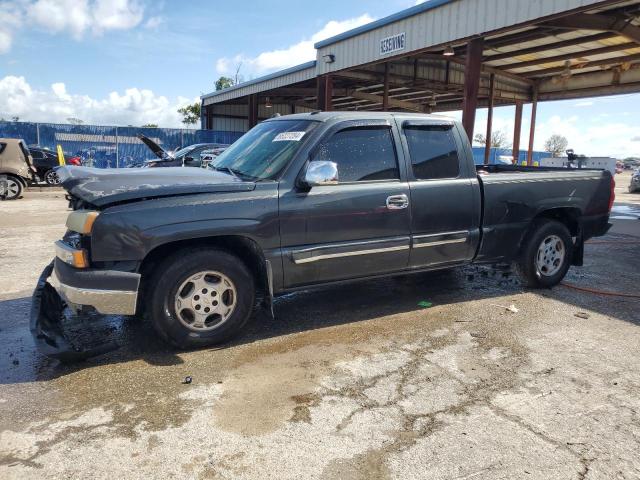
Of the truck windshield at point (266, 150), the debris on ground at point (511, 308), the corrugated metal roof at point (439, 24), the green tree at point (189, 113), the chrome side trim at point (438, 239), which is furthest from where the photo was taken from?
the green tree at point (189, 113)

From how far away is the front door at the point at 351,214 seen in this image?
391cm

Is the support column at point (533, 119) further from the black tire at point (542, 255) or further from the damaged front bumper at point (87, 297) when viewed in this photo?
the damaged front bumper at point (87, 297)

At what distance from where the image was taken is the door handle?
428 centimetres

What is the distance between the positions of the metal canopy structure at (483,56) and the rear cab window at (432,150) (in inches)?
216

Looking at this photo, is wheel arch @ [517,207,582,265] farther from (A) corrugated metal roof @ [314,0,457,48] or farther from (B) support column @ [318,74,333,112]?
(B) support column @ [318,74,333,112]


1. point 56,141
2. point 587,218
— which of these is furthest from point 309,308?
point 56,141

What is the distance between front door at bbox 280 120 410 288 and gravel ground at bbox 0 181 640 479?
0.61 meters

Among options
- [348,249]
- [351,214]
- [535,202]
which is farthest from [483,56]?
[348,249]

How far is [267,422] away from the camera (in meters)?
2.82

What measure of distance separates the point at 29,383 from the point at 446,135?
4.08 m

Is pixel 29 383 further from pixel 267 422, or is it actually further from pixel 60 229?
pixel 60 229

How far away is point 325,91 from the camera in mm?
17219

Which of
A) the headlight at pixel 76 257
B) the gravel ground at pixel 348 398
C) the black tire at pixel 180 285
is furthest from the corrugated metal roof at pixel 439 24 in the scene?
the headlight at pixel 76 257

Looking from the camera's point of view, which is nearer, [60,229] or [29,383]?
[29,383]
